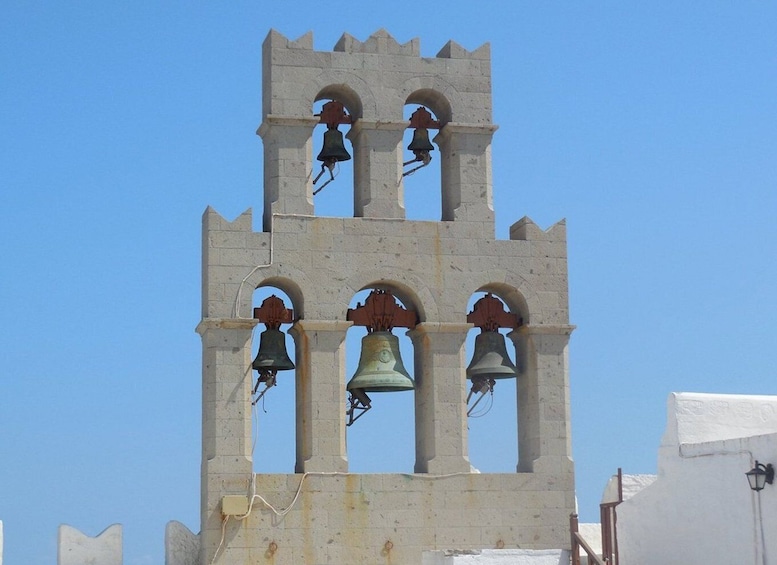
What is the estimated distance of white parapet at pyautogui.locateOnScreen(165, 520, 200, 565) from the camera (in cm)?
1938

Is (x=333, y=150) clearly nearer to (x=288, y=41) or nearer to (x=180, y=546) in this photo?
(x=288, y=41)

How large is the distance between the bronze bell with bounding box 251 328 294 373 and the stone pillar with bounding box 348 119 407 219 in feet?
6.32

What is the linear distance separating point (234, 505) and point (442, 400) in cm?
302

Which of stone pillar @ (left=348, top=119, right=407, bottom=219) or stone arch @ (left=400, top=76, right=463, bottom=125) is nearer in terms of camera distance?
stone pillar @ (left=348, top=119, right=407, bottom=219)

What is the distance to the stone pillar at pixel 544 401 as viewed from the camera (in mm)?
20453

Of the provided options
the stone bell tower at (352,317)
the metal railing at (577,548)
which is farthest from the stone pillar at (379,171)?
the metal railing at (577,548)

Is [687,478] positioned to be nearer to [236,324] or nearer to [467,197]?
[467,197]

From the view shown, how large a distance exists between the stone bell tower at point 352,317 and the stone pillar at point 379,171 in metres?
0.02

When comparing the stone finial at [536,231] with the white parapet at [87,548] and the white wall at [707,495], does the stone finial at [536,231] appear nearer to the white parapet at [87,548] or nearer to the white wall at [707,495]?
the white wall at [707,495]

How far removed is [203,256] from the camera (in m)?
20.0

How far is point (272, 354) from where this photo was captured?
20219mm

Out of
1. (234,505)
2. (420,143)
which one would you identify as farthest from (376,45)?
(234,505)

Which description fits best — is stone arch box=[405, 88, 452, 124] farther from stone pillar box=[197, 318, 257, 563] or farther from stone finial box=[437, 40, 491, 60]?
stone pillar box=[197, 318, 257, 563]

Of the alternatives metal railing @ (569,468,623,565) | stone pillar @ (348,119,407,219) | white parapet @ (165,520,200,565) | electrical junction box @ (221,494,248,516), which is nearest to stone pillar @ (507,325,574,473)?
metal railing @ (569,468,623,565)
